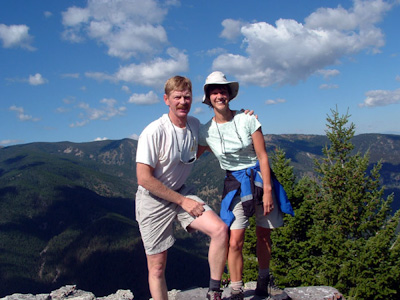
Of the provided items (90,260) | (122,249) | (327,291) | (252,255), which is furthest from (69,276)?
(327,291)

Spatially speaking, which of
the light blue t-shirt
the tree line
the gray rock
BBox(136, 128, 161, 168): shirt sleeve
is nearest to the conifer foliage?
the tree line

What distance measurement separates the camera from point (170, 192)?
4.80 m

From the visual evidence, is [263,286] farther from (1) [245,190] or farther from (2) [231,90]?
(2) [231,90]

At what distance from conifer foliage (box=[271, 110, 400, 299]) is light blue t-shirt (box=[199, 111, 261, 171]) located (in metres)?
16.2

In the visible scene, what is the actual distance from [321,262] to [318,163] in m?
6.70

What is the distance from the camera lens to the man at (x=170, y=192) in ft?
15.4

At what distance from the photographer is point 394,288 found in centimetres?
1933

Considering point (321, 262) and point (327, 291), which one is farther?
point (321, 262)

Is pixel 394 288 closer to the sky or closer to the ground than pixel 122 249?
closer to the sky

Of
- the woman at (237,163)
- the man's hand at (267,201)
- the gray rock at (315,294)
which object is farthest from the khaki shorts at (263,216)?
the gray rock at (315,294)

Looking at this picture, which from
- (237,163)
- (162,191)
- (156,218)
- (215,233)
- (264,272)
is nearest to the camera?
(215,233)

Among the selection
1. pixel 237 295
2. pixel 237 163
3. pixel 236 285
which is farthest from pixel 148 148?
pixel 237 295

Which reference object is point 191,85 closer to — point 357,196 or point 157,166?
point 157,166

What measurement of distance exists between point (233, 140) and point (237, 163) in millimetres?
401
